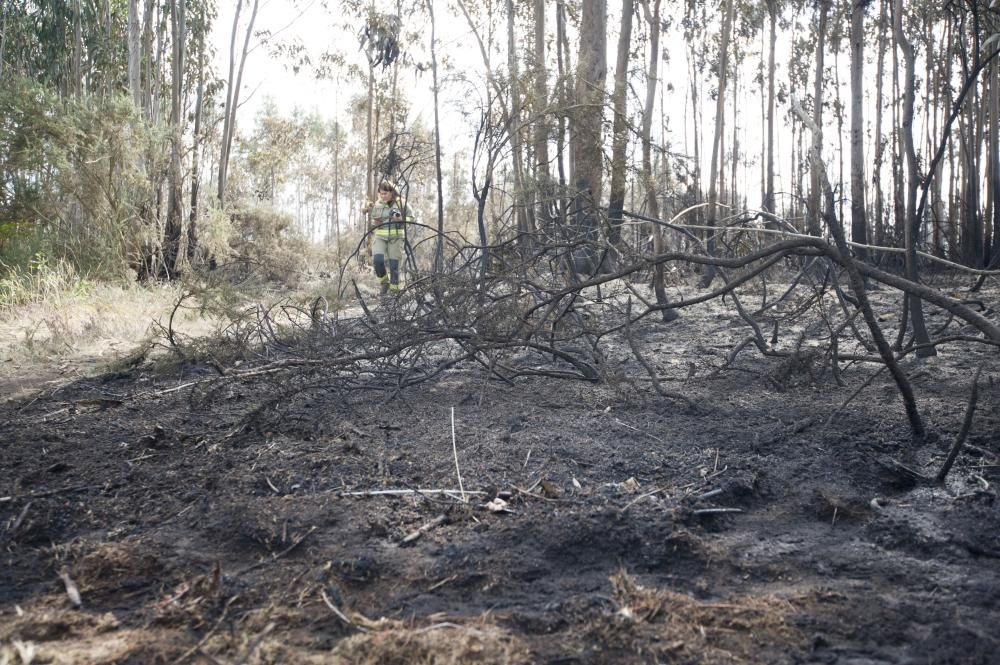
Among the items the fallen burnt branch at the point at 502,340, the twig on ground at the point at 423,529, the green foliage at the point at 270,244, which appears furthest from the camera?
the green foliage at the point at 270,244

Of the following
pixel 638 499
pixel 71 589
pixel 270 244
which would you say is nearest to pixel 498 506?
pixel 638 499

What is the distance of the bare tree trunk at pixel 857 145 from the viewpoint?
11.6m

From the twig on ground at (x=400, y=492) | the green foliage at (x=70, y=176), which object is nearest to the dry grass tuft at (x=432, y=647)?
the twig on ground at (x=400, y=492)

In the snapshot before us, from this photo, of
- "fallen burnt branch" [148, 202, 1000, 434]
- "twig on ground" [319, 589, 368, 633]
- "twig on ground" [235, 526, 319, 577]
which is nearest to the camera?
"twig on ground" [319, 589, 368, 633]

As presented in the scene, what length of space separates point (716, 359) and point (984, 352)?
1456 millimetres

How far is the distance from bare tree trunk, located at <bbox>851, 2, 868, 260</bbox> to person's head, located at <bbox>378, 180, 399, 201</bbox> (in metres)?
6.84

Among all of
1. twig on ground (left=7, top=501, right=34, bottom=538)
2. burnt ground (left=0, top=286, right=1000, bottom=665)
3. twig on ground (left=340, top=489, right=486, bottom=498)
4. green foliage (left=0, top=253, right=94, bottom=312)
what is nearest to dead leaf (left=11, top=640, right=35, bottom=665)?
burnt ground (left=0, top=286, right=1000, bottom=665)

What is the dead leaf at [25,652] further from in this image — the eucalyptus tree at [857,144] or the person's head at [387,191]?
the eucalyptus tree at [857,144]

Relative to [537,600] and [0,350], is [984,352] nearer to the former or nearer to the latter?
[537,600]

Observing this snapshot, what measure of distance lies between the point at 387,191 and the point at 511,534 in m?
6.51

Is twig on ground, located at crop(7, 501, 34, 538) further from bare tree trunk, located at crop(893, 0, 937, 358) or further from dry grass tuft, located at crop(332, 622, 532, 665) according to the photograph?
bare tree trunk, located at crop(893, 0, 937, 358)

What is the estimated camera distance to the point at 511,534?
214 centimetres

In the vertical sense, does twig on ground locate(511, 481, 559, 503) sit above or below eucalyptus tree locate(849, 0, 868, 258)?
below

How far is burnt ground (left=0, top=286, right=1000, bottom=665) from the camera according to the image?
5.30 feet
